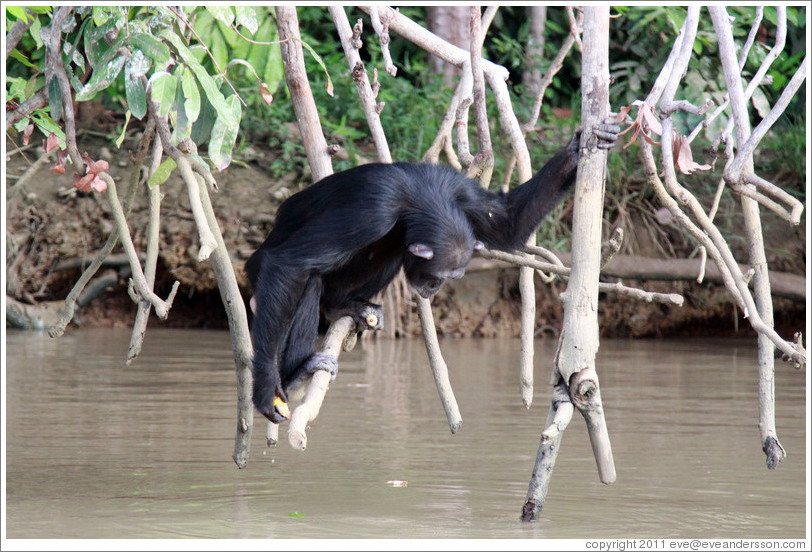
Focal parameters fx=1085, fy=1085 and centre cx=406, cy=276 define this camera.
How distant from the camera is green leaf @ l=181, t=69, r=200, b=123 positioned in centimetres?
363

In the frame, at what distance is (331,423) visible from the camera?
7109 millimetres

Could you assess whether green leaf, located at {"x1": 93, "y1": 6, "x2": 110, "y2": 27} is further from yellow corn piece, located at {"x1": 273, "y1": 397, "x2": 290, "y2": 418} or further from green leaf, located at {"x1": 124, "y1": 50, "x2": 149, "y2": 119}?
yellow corn piece, located at {"x1": 273, "y1": 397, "x2": 290, "y2": 418}

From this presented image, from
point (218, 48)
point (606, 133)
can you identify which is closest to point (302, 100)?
point (606, 133)

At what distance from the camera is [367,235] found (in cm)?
450

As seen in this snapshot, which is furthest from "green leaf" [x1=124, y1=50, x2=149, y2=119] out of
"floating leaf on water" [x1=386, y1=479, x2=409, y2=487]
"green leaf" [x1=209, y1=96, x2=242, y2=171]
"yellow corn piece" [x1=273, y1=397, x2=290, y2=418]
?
"floating leaf on water" [x1=386, y1=479, x2=409, y2=487]

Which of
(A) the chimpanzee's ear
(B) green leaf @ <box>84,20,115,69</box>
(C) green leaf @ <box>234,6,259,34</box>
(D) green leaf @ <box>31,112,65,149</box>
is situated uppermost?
(C) green leaf @ <box>234,6,259,34</box>

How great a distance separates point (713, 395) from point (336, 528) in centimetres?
489

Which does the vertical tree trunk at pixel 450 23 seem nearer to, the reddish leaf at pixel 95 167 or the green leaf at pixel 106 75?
the reddish leaf at pixel 95 167

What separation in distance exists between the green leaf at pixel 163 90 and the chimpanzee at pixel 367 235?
1.06 meters

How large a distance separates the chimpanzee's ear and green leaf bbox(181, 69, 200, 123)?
3.89ft

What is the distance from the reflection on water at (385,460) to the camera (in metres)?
4.70

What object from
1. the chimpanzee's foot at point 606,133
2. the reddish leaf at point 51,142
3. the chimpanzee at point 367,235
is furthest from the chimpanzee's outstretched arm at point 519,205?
the reddish leaf at point 51,142

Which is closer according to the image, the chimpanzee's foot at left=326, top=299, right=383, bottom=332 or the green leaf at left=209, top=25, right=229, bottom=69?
the chimpanzee's foot at left=326, top=299, right=383, bottom=332

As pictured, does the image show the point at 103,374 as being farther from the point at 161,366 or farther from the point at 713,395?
the point at 713,395
